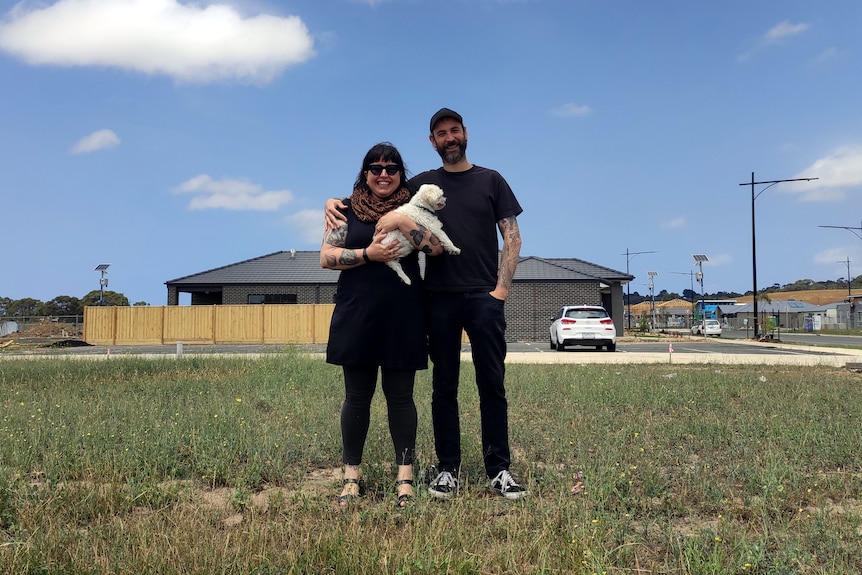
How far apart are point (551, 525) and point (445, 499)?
682 mm

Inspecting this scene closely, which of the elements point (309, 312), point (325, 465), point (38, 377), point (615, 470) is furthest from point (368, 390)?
point (309, 312)

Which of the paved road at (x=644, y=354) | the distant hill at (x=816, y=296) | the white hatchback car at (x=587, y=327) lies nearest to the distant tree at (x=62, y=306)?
the paved road at (x=644, y=354)

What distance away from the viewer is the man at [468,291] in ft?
10.7

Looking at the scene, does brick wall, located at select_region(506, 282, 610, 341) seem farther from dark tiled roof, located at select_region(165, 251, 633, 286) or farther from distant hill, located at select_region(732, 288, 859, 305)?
distant hill, located at select_region(732, 288, 859, 305)

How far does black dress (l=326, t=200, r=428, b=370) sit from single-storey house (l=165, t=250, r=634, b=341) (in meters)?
25.8

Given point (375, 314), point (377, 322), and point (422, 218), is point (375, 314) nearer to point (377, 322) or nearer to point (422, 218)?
point (377, 322)

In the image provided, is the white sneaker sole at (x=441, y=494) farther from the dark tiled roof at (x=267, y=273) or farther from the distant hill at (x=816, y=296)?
the distant hill at (x=816, y=296)

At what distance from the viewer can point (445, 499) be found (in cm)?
310

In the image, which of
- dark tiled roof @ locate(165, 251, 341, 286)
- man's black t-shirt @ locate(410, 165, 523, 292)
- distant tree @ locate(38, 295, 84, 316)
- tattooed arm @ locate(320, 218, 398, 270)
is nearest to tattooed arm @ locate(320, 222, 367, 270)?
tattooed arm @ locate(320, 218, 398, 270)

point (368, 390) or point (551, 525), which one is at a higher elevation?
point (368, 390)

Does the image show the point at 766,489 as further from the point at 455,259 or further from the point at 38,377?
the point at 38,377

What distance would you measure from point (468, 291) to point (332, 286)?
28757mm

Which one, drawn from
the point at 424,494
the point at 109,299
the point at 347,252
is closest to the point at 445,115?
the point at 347,252

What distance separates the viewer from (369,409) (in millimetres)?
3191
